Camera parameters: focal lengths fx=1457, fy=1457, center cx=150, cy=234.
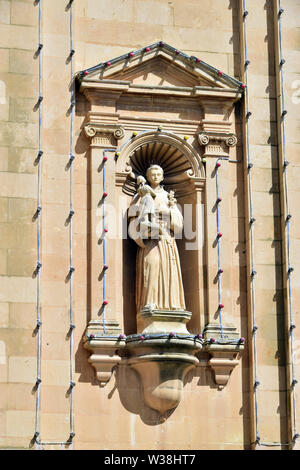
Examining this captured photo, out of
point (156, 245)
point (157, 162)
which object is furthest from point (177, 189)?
point (156, 245)

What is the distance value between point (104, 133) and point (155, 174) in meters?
1.00

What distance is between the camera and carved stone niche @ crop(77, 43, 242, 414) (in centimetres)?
2136

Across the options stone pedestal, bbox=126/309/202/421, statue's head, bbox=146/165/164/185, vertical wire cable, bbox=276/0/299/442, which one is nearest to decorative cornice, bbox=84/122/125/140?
statue's head, bbox=146/165/164/185

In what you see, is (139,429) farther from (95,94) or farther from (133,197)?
(95,94)

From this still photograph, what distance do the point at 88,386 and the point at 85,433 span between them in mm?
693

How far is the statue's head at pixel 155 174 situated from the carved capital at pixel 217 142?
789 mm

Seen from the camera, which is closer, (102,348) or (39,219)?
(102,348)

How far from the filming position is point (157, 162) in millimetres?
22969

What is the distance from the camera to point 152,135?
22.5 meters

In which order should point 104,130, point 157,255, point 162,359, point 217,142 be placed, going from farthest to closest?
point 217,142 → point 104,130 → point 157,255 → point 162,359

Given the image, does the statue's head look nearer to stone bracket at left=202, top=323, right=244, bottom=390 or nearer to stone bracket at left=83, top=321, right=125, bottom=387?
stone bracket at left=202, top=323, right=244, bottom=390

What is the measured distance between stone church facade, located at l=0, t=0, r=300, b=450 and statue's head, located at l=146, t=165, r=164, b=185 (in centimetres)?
24

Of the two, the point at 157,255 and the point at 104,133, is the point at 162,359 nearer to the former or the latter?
the point at 157,255

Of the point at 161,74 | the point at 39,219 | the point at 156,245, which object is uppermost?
the point at 161,74
